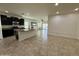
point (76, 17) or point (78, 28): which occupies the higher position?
point (76, 17)

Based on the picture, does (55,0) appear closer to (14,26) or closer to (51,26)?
(14,26)

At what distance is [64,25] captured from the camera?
982 cm

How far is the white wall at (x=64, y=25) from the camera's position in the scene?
8541 millimetres

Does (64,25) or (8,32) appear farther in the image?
(64,25)

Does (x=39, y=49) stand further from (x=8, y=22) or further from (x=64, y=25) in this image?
(x=64, y=25)

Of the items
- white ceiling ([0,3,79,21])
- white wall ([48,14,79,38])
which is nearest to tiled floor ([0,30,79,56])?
white ceiling ([0,3,79,21])

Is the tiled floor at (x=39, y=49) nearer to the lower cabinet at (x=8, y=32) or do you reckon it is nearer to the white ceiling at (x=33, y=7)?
the lower cabinet at (x=8, y=32)

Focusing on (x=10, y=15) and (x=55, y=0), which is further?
(x=10, y=15)

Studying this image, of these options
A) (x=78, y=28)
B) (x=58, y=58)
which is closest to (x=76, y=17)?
(x=78, y=28)

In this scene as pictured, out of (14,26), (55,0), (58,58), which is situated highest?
(55,0)

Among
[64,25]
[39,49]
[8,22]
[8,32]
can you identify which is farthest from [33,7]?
Answer: [64,25]

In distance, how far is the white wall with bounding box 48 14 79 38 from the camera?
854cm

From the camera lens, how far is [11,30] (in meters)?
7.85

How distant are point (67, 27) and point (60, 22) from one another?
3.68ft
